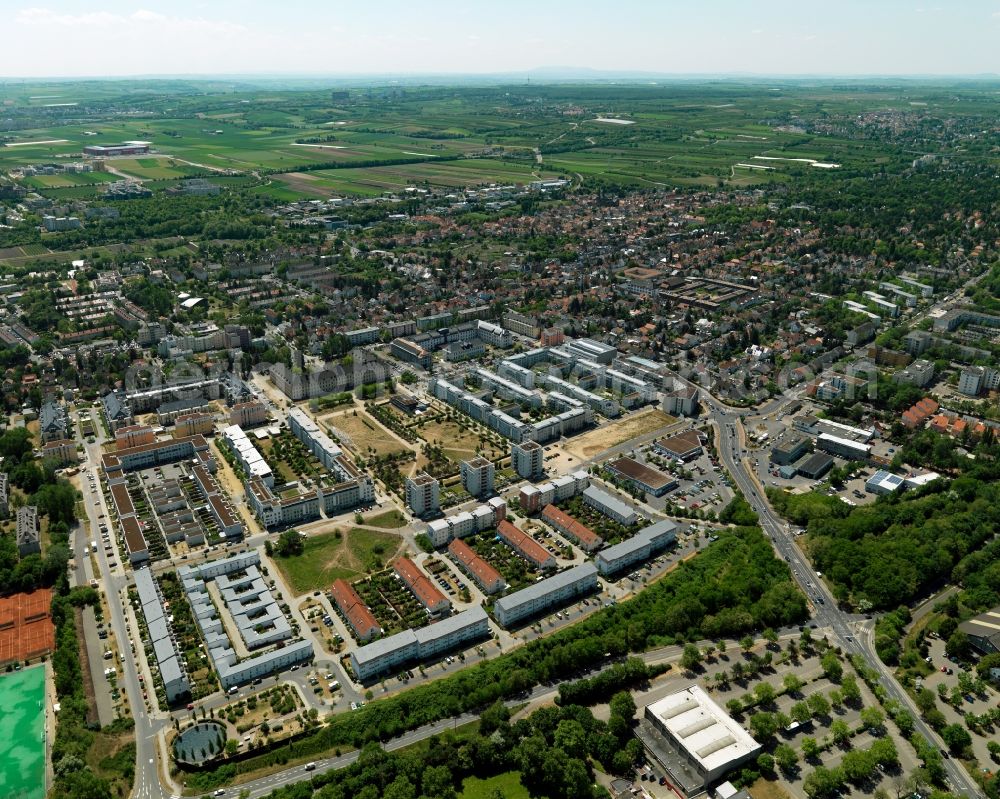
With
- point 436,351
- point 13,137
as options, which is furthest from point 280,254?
point 13,137

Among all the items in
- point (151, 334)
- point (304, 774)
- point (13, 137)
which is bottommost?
point (304, 774)

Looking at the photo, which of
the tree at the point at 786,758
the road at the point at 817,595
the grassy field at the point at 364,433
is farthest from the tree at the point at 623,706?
the grassy field at the point at 364,433

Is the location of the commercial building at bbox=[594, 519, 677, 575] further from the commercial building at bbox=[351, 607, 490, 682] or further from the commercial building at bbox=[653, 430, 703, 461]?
the commercial building at bbox=[653, 430, 703, 461]

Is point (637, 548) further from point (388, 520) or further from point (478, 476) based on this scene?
point (388, 520)

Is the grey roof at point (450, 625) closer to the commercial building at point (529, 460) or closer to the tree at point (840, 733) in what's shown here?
the commercial building at point (529, 460)

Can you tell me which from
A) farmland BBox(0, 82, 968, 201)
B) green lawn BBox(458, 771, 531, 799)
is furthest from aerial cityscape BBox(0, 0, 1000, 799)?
farmland BBox(0, 82, 968, 201)

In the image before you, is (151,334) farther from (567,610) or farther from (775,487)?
(775,487)

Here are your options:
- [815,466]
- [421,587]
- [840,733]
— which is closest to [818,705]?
[840,733]
